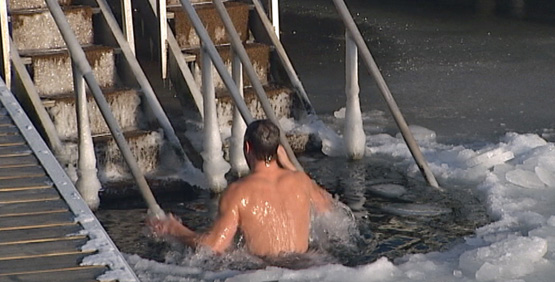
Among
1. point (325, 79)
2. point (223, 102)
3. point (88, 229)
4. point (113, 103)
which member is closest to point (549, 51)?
point (325, 79)

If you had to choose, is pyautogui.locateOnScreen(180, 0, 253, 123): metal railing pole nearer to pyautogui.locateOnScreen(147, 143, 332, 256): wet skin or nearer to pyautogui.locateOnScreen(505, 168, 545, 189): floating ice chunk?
pyautogui.locateOnScreen(147, 143, 332, 256): wet skin

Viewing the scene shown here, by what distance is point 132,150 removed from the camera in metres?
9.32

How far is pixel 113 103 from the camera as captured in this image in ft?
31.2

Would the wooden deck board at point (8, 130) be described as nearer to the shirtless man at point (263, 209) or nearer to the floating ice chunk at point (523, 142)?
the shirtless man at point (263, 209)

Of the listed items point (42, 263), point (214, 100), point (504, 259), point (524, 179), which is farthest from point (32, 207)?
point (524, 179)

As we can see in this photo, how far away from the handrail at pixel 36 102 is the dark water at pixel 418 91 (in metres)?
0.61

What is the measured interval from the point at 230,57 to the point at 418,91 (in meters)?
2.86

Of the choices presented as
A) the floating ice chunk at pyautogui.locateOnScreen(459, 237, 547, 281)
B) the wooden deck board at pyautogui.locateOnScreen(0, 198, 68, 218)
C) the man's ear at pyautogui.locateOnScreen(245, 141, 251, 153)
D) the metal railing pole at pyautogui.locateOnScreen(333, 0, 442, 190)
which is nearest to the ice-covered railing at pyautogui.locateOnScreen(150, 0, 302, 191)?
the metal railing pole at pyautogui.locateOnScreen(333, 0, 442, 190)

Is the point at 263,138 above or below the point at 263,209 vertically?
above

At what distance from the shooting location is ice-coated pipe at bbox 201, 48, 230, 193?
29.0 feet

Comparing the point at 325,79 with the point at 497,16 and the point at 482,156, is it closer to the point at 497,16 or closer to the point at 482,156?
the point at 482,156

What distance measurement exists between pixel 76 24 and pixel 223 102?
142 cm

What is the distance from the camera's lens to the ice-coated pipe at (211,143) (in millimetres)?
8844

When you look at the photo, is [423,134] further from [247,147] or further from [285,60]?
[247,147]
